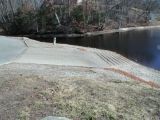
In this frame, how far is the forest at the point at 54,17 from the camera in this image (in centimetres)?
6162

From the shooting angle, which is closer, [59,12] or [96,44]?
[96,44]

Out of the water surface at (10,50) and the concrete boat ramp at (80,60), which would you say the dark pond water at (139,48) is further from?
the water surface at (10,50)

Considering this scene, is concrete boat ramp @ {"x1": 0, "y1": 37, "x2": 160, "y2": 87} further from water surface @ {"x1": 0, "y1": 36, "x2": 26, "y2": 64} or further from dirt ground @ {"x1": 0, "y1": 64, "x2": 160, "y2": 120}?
dirt ground @ {"x1": 0, "y1": 64, "x2": 160, "y2": 120}

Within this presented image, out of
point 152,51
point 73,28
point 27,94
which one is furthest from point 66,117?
point 73,28

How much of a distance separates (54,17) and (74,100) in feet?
170

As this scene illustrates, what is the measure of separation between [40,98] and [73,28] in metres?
49.5

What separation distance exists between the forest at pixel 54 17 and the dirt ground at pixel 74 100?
46344mm

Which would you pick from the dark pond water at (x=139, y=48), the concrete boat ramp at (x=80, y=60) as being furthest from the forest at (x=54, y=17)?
the concrete boat ramp at (x=80, y=60)

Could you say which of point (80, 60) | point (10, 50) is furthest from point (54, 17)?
point (80, 60)

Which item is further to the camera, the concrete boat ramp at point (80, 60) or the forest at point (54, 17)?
the forest at point (54, 17)

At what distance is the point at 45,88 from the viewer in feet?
42.8

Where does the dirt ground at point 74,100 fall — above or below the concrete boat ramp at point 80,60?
above

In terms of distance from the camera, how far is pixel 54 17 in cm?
6241

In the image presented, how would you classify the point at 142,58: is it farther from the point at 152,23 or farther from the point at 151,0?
the point at 151,0
